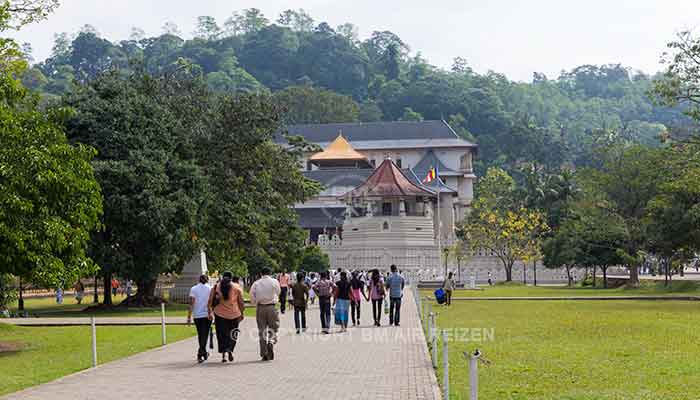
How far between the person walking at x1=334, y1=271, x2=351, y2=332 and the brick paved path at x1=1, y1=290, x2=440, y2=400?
10.3ft

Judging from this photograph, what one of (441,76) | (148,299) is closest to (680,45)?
(148,299)

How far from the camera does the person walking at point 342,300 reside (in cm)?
2548

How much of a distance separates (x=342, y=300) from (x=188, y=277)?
65.2ft

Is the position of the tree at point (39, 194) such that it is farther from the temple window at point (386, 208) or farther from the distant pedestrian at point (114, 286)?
the temple window at point (386, 208)

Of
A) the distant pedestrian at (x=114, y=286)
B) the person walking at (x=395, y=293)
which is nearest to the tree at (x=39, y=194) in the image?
the person walking at (x=395, y=293)

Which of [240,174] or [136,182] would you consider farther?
[240,174]

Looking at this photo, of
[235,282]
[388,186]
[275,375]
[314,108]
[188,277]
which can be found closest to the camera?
[275,375]

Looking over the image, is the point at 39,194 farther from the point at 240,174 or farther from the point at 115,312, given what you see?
the point at 240,174

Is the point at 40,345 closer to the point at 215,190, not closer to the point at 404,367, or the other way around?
the point at 404,367

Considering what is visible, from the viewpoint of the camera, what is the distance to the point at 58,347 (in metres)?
22.9

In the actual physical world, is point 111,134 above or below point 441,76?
below

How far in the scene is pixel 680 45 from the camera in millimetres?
39000

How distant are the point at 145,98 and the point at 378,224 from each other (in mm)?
44054

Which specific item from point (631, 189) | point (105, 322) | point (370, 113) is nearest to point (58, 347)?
point (105, 322)
